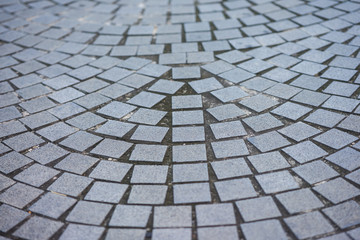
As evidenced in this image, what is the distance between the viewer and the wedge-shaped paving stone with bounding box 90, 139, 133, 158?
3.41 m

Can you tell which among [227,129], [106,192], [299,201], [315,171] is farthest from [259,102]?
[106,192]

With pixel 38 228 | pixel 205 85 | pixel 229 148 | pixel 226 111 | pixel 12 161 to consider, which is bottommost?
pixel 38 228

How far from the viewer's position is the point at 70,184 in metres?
3.09

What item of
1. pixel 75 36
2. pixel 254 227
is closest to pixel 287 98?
pixel 254 227

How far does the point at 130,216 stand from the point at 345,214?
1739 millimetres

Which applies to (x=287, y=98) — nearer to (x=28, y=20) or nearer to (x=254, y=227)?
(x=254, y=227)

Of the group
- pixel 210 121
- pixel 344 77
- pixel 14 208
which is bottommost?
pixel 14 208

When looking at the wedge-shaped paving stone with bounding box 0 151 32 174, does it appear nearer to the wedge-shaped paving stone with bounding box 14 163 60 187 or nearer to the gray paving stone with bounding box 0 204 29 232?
the wedge-shaped paving stone with bounding box 14 163 60 187

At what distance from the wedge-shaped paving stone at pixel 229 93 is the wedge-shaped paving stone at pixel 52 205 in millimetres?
2100

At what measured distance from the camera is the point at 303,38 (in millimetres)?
5102

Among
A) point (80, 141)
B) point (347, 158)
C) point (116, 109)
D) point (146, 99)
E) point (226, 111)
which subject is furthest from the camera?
point (146, 99)

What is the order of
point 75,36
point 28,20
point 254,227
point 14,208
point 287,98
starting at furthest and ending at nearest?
point 28,20 → point 75,36 → point 287,98 → point 14,208 → point 254,227

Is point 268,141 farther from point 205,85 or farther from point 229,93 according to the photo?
point 205,85

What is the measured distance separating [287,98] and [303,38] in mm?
1593
